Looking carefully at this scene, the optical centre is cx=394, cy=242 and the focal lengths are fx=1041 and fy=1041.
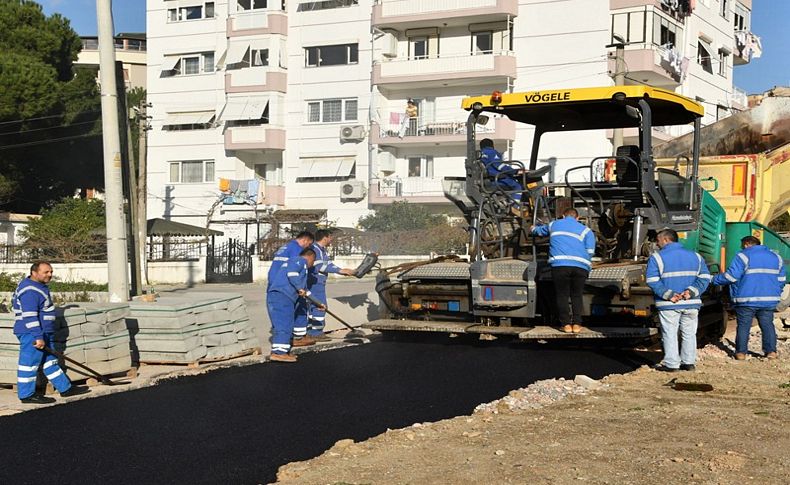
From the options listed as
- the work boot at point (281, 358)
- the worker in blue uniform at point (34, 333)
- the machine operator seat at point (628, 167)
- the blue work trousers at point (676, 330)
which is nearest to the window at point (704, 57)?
the machine operator seat at point (628, 167)

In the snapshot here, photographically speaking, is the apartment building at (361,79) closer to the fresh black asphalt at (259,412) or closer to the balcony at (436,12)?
the balcony at (436,12)

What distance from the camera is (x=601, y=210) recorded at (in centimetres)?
1136

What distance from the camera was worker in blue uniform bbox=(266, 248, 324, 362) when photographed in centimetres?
1093

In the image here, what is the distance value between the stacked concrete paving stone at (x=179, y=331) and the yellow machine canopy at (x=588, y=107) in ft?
12.1

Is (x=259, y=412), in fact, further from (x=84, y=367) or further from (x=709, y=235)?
(x=709, y=235)

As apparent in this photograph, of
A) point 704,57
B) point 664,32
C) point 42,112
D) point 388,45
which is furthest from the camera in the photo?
point 42,112

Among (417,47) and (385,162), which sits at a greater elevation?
(417,47)

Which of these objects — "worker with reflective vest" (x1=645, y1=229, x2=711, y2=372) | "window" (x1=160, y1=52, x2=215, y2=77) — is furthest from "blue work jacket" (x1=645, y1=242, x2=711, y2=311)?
"window" (x1=160, y1=52, x2=215, y2=77)

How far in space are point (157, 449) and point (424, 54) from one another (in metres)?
34.1

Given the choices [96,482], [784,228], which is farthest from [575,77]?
[96,482]

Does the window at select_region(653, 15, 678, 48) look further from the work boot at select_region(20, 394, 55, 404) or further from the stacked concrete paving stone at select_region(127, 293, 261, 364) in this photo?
the work boot at select_region(20, 394, 55, 404)

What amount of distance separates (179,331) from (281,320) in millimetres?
1092

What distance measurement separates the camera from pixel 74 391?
920 centimetres

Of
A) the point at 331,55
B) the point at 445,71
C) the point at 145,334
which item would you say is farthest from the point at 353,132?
the point at 145,334
